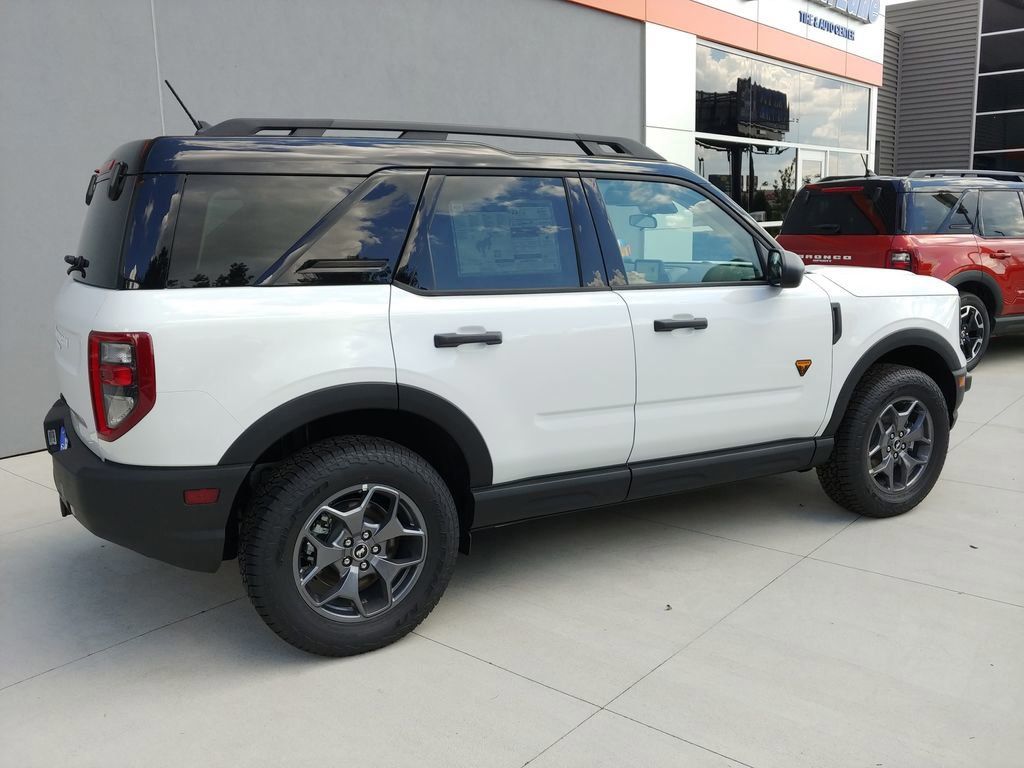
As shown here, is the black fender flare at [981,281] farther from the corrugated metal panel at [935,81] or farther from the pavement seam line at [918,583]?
the corrugated metal panel at [935,81]

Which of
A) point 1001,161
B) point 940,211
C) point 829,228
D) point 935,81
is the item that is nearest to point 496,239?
point 829,228

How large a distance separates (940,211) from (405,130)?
6.47m

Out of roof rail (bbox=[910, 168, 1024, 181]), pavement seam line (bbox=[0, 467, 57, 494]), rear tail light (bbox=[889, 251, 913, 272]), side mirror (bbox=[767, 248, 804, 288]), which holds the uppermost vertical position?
roof rail (bbox=[910, 168, 1024, 181])

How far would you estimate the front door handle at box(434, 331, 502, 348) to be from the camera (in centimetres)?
326

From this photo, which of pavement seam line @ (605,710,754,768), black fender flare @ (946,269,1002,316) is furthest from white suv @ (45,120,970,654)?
black fender flare @ (946,269,1002,316)

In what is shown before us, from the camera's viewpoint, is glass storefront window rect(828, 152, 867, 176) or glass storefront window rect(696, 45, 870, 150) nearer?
glass storefront window rect(696, 45, 870, 150)

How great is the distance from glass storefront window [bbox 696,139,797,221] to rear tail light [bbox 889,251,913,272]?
13.1 ft

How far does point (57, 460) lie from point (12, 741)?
Answer: 0.99m

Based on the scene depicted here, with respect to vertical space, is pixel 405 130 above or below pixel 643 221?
above

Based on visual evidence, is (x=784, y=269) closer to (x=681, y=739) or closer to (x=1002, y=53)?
(x=681, y=739)

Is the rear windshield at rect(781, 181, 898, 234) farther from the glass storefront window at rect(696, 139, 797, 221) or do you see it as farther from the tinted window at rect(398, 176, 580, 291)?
the tinted window at rect(398, 176, 580, 291)

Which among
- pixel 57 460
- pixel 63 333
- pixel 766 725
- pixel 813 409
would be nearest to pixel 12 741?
pixel 57 460

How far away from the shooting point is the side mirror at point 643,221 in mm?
3958

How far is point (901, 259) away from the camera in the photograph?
25.9 ft
